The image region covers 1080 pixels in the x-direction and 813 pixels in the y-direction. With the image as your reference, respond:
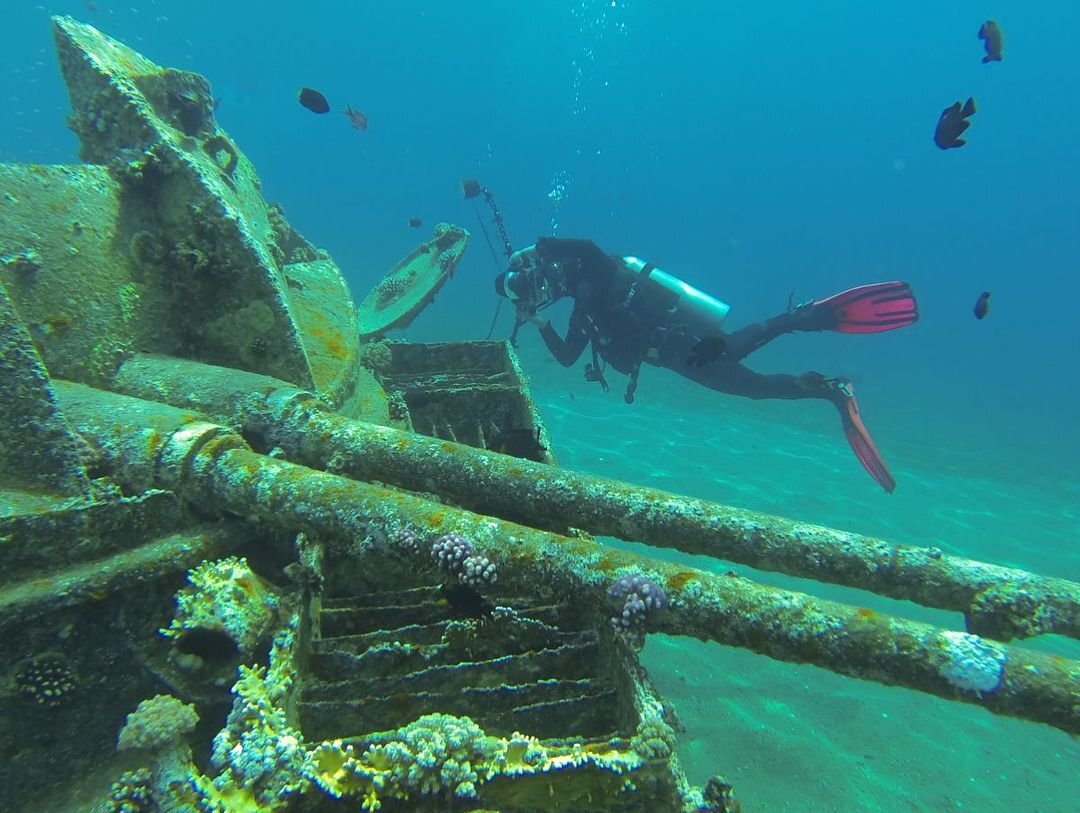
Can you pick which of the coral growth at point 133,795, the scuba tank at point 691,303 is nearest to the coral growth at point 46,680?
the coral growth at point 133,795

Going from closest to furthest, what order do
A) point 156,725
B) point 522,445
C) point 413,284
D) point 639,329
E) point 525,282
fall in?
point 156,725, point 522,445, point 525,282, point 413,284, point 639,329

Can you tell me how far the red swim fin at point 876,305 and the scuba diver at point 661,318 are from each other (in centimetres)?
Result: 2

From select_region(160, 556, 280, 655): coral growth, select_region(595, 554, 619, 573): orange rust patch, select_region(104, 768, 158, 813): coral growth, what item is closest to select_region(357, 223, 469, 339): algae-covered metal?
select_region(160, 556, 280, 655): coral growth

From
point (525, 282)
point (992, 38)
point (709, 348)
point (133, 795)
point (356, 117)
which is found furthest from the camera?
point (356, 117)

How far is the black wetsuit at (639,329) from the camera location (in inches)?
439

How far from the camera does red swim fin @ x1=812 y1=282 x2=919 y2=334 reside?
12031 millimetres

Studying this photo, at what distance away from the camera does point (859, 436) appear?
11.8m

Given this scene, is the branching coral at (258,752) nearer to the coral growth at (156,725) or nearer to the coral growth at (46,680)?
the coral growth at (156,725)

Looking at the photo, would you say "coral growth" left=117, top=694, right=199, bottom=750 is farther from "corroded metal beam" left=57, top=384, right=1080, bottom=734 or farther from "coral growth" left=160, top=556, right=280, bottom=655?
"corroded metal beam" left=57, top=384, right=1080, bottom=734

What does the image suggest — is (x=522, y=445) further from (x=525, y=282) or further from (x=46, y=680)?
(x=525, y=282)

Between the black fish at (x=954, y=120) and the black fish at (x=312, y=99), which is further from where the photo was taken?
the black fish at (x=312, y=99)

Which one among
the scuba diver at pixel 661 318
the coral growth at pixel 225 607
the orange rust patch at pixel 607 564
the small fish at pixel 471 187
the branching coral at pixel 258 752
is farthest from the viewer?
the small fish at pixel 471 187

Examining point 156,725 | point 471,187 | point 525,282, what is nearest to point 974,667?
point 156,725

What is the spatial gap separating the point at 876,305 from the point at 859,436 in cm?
288
